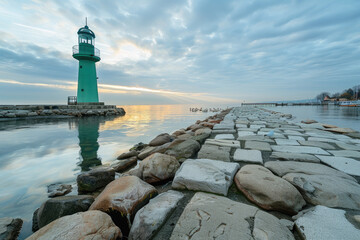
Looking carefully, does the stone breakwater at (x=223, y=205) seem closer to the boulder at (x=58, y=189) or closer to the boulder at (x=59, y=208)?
the boulder at (x=59, y=208)

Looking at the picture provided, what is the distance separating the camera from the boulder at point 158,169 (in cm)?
197

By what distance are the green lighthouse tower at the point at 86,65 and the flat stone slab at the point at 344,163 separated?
22.2m

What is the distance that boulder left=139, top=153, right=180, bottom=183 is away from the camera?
6.47 ft

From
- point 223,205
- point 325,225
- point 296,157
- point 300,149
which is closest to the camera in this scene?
point 325,225

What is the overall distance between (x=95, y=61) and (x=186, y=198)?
74.2 ft

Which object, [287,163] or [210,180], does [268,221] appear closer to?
[210,180]

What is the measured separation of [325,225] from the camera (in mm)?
970

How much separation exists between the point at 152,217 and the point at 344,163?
2.31 metres

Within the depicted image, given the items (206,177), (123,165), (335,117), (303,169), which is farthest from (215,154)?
(335,117)

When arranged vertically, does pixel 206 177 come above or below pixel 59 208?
above

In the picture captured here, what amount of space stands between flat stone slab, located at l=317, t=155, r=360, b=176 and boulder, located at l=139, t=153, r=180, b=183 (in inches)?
74.4

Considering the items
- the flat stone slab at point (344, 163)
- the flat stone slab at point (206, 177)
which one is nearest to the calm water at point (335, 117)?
the flat stone slab at point (344, 163)

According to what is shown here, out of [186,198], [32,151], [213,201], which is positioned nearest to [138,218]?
[186,198]

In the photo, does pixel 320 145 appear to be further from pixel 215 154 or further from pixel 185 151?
pixel 185 151
